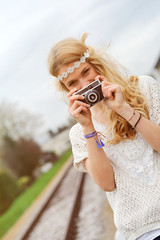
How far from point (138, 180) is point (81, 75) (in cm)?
82

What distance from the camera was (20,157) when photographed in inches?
1043

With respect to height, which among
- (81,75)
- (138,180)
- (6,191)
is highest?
(6,191)

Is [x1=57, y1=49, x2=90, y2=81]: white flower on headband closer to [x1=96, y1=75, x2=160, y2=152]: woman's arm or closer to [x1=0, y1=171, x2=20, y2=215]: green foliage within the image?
[x1=96, y1=75, x2=160, y2=152]: woman's arm

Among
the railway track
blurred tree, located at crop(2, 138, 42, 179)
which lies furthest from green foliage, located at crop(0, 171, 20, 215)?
the railway track

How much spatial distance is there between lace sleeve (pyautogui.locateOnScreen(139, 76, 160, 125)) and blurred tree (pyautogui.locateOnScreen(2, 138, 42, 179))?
80.2 ft

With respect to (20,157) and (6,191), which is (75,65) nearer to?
(6,191)

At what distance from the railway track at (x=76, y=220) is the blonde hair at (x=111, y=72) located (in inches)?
122

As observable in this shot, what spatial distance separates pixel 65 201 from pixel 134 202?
7.79 metres

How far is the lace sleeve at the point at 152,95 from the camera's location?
7.49 ft

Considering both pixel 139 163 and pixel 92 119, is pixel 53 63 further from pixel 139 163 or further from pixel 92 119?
pixel 139 163

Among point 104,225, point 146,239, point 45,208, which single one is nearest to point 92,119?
point 146,239

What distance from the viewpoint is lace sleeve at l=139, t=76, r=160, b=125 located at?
2.28 metres

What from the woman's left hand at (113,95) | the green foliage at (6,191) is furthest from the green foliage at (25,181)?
the woman's left hand at (113,95)

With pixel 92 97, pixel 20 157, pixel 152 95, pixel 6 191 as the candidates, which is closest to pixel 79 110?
pixel 92 97
